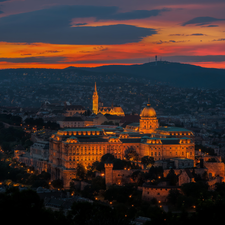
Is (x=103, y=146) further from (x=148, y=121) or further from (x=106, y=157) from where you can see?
(x=148, y=121)

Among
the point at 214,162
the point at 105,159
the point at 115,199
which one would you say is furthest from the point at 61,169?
the point at 214,162

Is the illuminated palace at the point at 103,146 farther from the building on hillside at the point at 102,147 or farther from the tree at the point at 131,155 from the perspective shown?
the tree at the point at 131,155

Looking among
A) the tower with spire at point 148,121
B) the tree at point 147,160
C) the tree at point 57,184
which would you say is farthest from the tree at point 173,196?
the tower with spire at point 148,121

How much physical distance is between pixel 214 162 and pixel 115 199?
72.7 ft

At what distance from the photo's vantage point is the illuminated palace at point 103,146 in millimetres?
104562

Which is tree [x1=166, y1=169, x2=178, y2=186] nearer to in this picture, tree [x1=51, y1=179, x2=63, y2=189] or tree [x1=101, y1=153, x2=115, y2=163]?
tree [x1=101, y1=153, x2=115, y2=163]

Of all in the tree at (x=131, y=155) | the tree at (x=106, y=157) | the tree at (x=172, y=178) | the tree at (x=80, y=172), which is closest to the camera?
the tree at (x=172, y=178)

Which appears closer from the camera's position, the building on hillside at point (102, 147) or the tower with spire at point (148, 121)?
the building on hillside at point (102, 147)

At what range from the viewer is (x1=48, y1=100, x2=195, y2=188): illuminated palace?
104562 mm

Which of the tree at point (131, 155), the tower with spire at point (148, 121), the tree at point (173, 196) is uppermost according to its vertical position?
the tower with spire at point (148, 121)

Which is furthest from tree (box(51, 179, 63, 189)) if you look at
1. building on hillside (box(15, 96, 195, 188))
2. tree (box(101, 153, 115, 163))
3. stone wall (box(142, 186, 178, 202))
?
stone wall (box(142, 186, 178, 202))

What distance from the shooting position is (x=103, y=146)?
107m

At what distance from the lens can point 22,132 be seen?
504 feet

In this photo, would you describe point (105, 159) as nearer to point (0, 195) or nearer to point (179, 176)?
point (179, 176)
